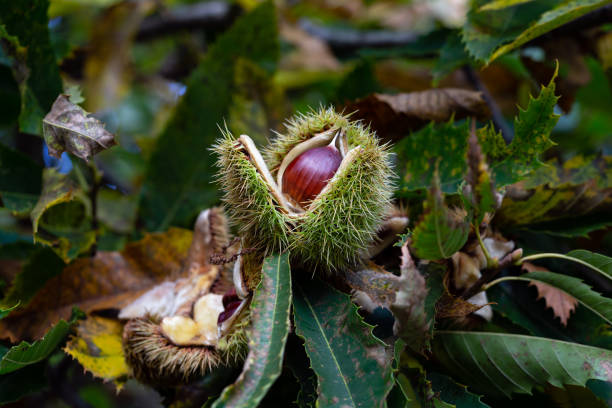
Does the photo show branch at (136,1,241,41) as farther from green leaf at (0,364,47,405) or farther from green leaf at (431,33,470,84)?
green leaf at (0,364,47,405)

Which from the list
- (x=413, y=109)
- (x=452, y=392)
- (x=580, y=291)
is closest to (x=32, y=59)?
(x=413, y=109)

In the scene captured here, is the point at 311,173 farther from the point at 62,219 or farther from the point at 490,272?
the point at 62,219

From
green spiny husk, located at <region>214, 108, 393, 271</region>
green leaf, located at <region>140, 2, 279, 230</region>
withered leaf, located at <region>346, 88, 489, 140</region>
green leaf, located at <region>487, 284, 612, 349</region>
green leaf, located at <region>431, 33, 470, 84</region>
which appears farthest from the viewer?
green leaf, located at <region>140, 2, 279, 230</region>

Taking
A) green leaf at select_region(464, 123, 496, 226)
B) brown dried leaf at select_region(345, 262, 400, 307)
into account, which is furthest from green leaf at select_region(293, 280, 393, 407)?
green leaf at select_region(464, 123, 496, 226)

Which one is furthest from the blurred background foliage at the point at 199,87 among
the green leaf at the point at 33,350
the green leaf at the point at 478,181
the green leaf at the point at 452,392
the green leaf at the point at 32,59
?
the green leaf at the point at 478,181

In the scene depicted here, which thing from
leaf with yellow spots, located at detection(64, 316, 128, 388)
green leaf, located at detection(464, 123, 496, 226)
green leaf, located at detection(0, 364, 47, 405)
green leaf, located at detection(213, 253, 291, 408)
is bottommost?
green leaf, located at detection(0, 364, 47, 405)

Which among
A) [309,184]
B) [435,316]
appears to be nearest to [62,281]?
[309,184]
